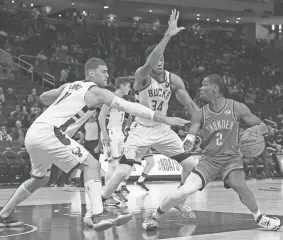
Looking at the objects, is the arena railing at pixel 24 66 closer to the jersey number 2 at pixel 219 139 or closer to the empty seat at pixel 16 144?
the empty seat at pixel 16 144

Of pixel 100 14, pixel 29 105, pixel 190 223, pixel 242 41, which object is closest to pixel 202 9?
pixel 242 41

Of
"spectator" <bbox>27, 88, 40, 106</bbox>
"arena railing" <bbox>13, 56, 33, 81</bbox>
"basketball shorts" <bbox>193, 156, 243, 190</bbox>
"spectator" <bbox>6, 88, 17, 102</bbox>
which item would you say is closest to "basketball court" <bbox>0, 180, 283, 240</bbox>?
"basketball shorts" <bbox>193, 156, 243, 190</bbox>

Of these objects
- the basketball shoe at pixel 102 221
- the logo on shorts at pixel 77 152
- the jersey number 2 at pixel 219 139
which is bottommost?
the basketball shoe at pixel 102 221

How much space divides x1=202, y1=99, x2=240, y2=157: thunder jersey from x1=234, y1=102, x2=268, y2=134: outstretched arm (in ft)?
0.21

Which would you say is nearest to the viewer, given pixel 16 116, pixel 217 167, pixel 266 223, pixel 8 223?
pixel 266 223

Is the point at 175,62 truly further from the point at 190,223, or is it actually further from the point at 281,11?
the point at 190,223

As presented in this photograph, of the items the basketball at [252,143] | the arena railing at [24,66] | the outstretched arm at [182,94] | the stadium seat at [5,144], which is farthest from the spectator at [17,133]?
the basketball at [252,143]

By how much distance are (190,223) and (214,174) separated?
95 centimetres

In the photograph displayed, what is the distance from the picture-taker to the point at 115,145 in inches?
480

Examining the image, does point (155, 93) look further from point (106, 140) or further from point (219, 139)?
point (106, 140)

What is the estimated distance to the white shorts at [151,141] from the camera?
8109mm

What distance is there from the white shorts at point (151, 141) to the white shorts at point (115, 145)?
3821 mm

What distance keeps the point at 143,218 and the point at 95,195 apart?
1987mm

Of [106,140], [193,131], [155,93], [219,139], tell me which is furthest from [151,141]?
[106,140]
